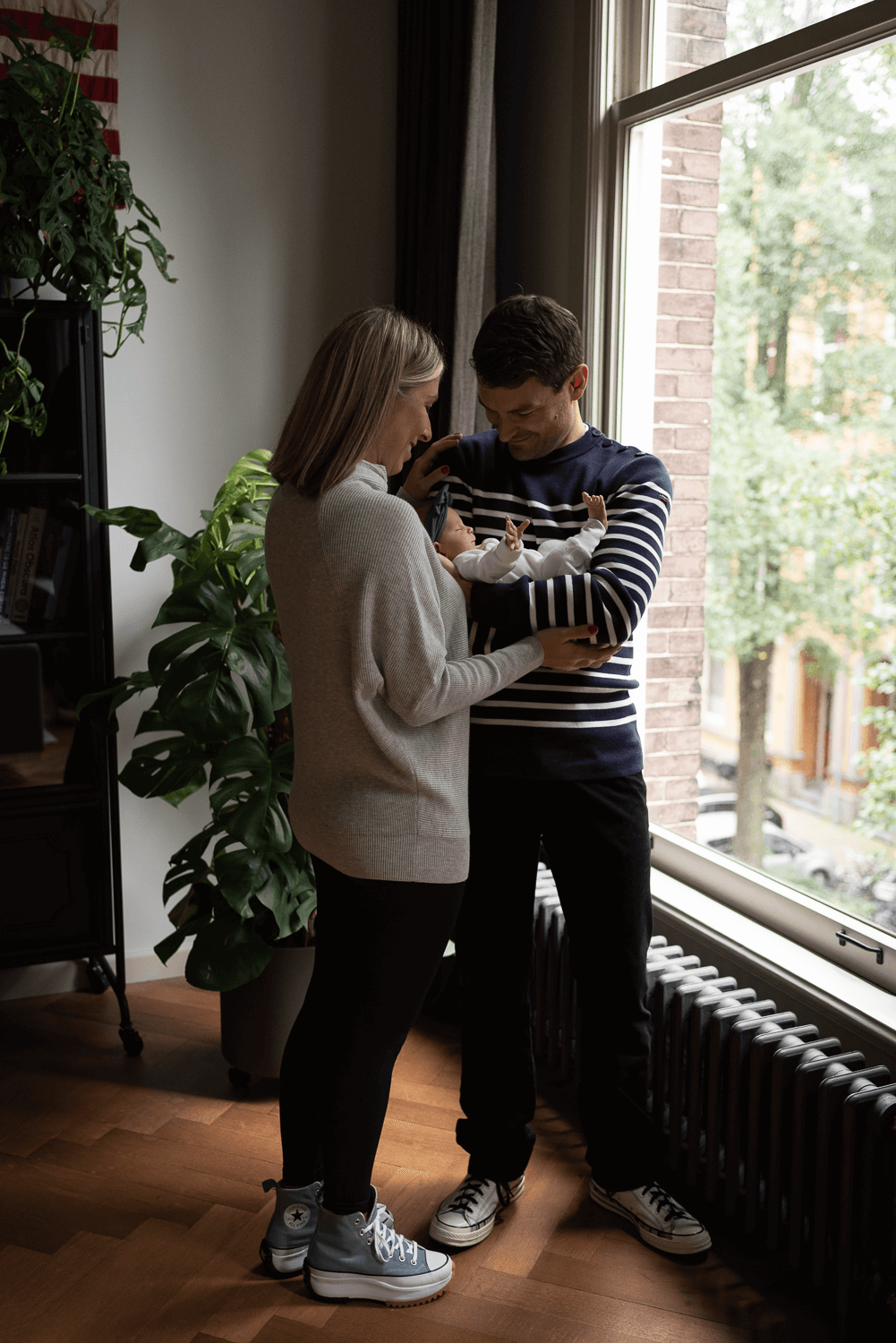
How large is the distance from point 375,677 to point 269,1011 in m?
1.32

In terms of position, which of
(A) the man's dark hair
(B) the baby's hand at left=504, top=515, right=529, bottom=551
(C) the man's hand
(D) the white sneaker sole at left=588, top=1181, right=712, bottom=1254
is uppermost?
(A) the man's dark hair

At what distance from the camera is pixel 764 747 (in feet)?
8.53

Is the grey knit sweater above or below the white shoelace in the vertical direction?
above

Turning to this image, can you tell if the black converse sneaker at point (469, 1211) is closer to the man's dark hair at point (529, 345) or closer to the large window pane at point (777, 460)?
the large window pane at point (777, 460)

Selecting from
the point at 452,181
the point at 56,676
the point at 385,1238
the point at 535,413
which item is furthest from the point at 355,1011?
the point at 452,181

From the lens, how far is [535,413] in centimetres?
179

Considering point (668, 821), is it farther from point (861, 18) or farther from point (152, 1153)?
point (861, 18)

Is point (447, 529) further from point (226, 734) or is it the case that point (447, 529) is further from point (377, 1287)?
point (377, 1287)

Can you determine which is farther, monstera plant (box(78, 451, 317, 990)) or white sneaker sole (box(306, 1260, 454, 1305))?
monstera plant (box(78, 451, 317, 990))

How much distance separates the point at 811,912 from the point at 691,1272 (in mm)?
696

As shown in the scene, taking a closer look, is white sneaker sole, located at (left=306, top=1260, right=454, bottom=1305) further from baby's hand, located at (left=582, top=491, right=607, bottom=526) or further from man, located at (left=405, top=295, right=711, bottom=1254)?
baby's hand, located at (left=582, top=491, right=607, bottom=526)

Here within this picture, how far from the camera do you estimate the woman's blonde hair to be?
5.05ft

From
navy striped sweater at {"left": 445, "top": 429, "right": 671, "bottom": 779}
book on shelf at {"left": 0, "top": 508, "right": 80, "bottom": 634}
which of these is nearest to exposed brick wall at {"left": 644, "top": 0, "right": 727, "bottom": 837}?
navy striped sweater at {"left": 445, "top": 429, "right": 671, "bottom": 779}

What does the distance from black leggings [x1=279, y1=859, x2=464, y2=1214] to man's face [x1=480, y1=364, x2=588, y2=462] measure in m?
0.74
